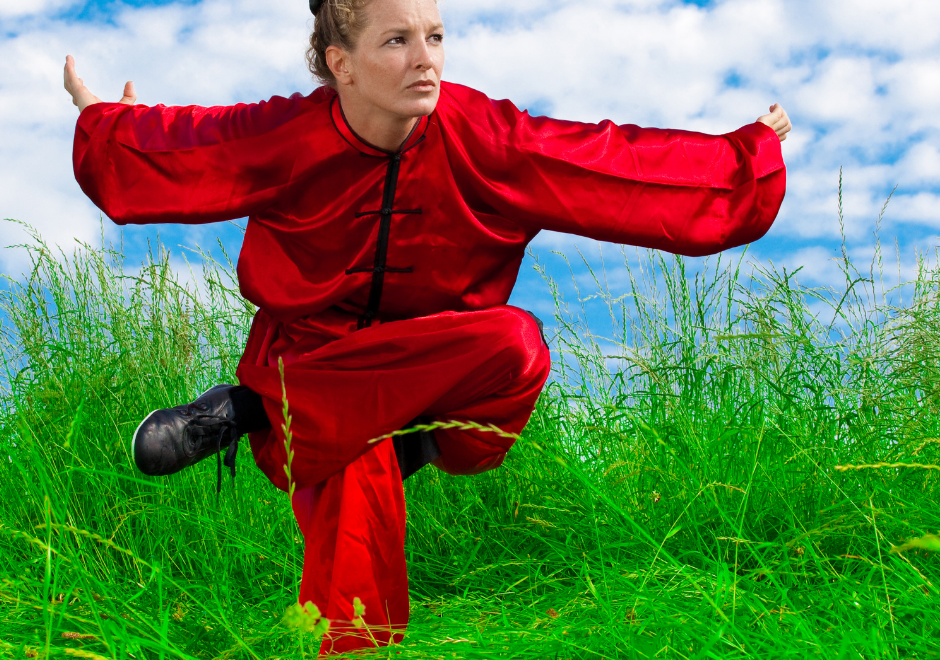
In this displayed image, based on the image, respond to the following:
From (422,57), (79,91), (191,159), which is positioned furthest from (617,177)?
(79,91)

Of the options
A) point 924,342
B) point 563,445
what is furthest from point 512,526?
point 924,342

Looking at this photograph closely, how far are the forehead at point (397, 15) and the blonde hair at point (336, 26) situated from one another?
3 cm

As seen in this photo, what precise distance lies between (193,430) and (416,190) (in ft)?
2.95

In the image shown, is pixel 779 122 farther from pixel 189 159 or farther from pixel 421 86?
pixel 189 159

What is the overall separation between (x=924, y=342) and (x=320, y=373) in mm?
2105

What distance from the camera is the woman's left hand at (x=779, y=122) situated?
8.51ft

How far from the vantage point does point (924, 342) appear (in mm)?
2957

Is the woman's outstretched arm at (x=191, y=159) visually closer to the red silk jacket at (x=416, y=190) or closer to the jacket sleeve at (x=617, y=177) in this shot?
the red silk jacket at (x=416, y=190)

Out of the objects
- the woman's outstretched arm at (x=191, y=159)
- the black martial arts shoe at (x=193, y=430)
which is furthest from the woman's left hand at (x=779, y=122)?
Result: the black martial arts shoe at (x=193, y=430)

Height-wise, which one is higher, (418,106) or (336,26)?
(336,26)

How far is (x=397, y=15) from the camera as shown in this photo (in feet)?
7.08

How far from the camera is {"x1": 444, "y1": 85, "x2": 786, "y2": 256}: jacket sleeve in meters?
2.36

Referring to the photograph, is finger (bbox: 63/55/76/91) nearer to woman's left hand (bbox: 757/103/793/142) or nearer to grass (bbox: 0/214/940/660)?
grass (bbox: 0/214/940/660)

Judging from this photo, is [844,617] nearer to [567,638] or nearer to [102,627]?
[567,638]
